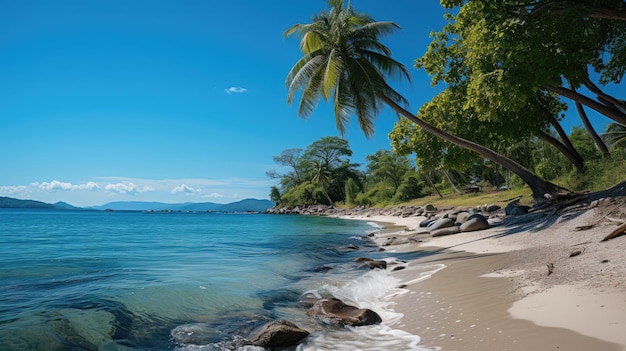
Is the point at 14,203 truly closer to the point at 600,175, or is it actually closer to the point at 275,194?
the point at 275,194

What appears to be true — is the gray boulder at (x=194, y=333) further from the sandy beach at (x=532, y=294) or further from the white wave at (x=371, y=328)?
the sandy beach at (x=532, y=294)

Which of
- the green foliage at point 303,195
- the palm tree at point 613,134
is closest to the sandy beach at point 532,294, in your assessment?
the palm tree at point 613,134

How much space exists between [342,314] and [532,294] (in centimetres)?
286

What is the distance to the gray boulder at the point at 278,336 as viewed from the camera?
4.72 metres

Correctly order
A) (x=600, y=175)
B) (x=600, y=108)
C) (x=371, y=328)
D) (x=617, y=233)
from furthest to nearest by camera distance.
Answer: (x=600, y=175) → (x=600, y=108) → (x=617, y=233) → (x=371, y=328)

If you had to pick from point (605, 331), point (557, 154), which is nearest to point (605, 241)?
point (605, 331)

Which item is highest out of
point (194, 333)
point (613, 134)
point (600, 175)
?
point (613, 134)

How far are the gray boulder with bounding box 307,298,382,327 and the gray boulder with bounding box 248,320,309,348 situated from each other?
2.59 feet

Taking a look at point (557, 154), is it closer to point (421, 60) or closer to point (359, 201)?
point (421, 60)

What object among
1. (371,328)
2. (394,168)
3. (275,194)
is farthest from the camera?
(275,194)

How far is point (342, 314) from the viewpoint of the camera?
579cm

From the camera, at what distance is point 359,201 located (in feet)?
215

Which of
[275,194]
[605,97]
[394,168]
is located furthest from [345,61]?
[275,194]

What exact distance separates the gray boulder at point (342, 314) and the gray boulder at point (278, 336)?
79 cm
